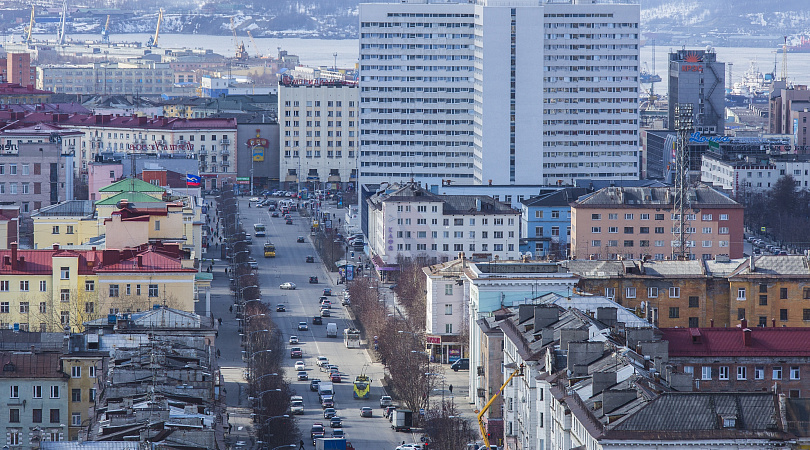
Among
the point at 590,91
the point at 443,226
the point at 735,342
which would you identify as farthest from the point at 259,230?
the point at 735,342

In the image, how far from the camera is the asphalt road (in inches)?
2981

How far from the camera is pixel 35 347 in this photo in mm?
67438

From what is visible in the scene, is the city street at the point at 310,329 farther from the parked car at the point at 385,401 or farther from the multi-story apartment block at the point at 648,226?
the multi-story apartment block at the point at 648,226

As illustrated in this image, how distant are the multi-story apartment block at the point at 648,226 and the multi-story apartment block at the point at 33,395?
2196 inches

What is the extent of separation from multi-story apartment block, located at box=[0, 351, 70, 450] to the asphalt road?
1183cm

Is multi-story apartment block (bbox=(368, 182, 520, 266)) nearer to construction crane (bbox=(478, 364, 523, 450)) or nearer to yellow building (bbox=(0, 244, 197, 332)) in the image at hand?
yellow building (bbox=(0, 244, 197, 332))

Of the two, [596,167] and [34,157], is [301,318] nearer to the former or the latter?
[34,157]

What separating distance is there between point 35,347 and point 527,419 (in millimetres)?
18027

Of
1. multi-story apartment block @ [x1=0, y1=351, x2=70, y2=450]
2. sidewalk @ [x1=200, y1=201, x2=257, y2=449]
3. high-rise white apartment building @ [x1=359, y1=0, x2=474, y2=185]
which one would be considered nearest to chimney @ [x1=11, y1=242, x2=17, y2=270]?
sidewalk @ [x1=200, y1=201, x2=257, y2=449]

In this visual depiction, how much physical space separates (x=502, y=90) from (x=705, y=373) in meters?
81.1

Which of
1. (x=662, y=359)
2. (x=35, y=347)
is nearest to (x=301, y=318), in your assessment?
(x=35, y=347)

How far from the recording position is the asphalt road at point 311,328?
248 feet

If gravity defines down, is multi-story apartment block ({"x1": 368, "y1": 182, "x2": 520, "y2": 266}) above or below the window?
above

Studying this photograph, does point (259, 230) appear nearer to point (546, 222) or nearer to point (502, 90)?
point (502, 90)
